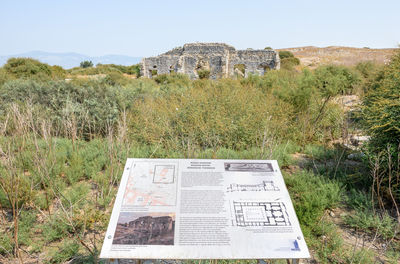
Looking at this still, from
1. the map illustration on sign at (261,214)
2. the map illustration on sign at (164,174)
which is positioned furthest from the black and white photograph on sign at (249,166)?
the map illustration on sign at (164,174)

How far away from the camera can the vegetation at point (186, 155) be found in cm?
324

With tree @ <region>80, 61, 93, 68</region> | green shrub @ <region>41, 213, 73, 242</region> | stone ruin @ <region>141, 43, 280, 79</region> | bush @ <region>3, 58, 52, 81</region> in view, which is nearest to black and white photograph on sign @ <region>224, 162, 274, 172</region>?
green shrub @ <region>41, 213, 73, 242</region>

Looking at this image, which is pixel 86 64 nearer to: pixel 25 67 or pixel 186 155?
pixel 25 67

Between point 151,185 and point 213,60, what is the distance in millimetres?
21831

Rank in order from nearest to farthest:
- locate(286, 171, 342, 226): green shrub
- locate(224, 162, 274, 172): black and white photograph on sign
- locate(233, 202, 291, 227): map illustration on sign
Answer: locate(233, 202, 291, 227): map illustration on sign
locate(224, 162, 274, 172): black and white photograph on sign
locate(286, 171, 342, 226): green shrub

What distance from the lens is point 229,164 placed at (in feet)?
8.71

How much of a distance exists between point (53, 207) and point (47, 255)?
1.12 metres

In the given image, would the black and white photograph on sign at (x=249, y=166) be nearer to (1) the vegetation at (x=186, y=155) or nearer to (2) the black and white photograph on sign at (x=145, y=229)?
(2) the black and white photograph on sign at (x=145, y=229)

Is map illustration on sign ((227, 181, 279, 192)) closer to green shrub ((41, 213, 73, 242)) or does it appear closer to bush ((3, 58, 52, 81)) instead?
green shrub ((41, 213, 73, 242))

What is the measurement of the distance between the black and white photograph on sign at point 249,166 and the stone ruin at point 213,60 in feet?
65.8

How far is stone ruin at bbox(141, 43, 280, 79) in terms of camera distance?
22.5m

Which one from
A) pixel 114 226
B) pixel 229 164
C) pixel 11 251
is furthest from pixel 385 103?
pixel 11 251

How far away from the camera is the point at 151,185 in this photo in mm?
2469

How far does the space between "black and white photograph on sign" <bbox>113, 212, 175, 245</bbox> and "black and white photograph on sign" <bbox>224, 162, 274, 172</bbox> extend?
740 mm
